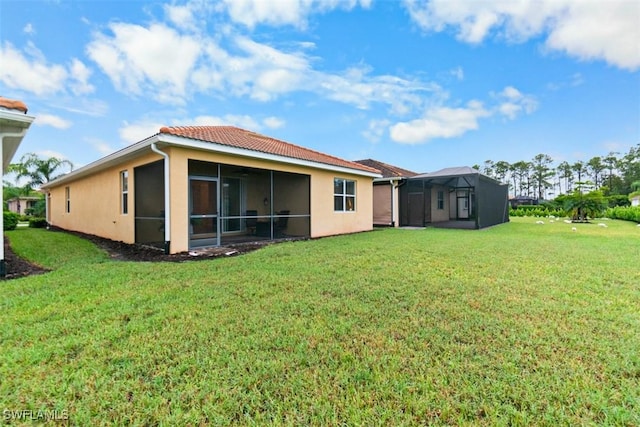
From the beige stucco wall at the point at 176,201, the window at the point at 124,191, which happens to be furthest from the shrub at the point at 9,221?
the window at the point at 124,191

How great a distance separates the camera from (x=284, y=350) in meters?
2.61

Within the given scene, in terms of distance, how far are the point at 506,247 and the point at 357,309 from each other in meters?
6.68

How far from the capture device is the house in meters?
7.63

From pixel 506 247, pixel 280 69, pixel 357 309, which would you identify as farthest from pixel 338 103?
pixel 357 309

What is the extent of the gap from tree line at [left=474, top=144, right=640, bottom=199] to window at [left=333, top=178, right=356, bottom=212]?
120 feet

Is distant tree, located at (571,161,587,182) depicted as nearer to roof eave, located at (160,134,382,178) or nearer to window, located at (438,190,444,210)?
window, located at (438,190,444,210)

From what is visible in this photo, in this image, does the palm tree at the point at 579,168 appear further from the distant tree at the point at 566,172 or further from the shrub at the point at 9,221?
the shrub at the point at 9,221

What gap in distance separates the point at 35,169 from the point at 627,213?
43931 millimetres

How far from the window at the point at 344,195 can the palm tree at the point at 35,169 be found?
2337cm

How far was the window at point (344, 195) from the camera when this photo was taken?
497 inches

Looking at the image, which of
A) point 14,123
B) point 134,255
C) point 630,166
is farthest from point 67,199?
point 630,166

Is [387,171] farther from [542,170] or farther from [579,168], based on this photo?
[579,168]

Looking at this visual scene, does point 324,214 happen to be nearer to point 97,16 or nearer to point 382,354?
point 382,354

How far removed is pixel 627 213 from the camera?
67.3ft
